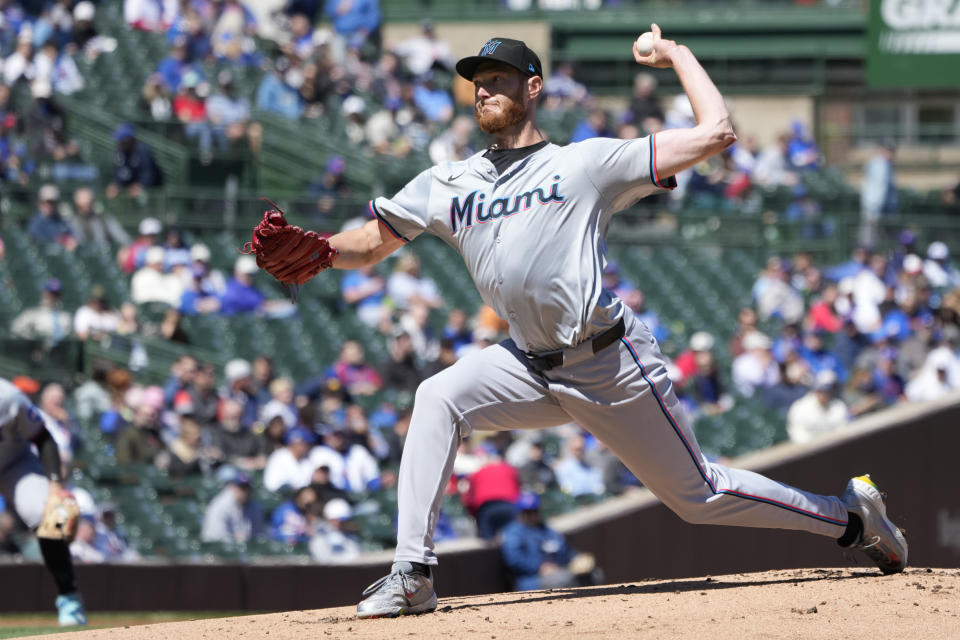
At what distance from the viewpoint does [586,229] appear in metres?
4.35

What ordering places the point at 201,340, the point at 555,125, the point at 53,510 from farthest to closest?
the point at 555,125
the point at 201,340
the point at 53,510

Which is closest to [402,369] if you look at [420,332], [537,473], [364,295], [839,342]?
[420,332]

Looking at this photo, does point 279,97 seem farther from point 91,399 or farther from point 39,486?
point 39,486

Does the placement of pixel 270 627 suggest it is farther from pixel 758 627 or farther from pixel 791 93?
pixel 791 93

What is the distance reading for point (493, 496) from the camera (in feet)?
29.5

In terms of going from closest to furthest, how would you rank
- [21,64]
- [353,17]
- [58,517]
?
[58,517] → [21,64] → [353,17]

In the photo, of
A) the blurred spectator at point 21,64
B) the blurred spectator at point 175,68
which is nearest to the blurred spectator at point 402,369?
the blurred spectator at point 175,68

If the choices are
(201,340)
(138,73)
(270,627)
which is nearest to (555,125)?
(138,73)

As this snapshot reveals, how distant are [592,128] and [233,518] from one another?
303 inches

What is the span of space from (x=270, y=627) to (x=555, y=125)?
1242 cm

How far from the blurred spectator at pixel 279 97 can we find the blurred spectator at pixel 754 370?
5.52m

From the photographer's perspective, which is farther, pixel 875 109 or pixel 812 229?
pixel 875 109

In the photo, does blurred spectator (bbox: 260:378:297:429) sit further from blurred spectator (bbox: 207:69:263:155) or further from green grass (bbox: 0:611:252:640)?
blurred spectator (bbox: 207:69:263:155)

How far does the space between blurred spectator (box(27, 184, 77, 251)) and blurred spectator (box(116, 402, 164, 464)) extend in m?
3.02
